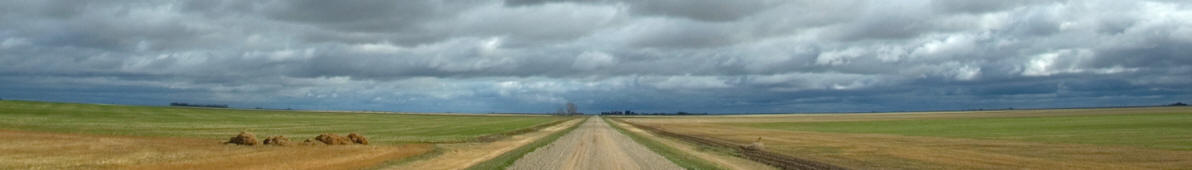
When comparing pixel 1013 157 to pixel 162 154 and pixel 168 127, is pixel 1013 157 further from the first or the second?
pixel 168 127

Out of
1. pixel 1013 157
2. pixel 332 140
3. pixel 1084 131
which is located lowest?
pixel 1013 157

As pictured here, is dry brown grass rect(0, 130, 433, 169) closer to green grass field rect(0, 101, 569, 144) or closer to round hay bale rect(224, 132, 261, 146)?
round hay bale rect(224, 132, 261, 146)

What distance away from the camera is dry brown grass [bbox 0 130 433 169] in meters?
27.7

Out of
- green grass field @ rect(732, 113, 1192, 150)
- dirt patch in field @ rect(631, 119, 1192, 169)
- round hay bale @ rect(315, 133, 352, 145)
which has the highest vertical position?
green grass field @ rect(732, 113, 1192, 150)

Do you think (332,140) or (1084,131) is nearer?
(332,140)

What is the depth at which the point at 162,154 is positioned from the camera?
108 feet

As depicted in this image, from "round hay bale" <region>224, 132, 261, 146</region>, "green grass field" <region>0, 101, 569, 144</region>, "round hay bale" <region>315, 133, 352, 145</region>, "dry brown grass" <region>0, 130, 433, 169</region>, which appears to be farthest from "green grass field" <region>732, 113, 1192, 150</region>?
"round hay bale" <region>224, 132, 261, 146</region>

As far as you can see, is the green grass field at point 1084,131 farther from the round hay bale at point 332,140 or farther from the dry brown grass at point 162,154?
the round hay bale at point 332,140

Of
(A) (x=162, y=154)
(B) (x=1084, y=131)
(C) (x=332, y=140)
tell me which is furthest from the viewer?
(B) (x=1084, y=131)

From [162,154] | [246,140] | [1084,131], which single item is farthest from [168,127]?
[1084,131]

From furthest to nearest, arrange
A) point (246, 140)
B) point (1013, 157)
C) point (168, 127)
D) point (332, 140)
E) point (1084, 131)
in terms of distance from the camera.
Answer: point (168, 127) → point (1084, 131) → point (332, 140) → point (246, 140) → point (1013, 157)

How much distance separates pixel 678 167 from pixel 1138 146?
25579 millimetres

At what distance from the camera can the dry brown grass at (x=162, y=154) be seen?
27.7 meters

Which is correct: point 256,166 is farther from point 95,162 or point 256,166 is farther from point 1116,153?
point 1116,153
